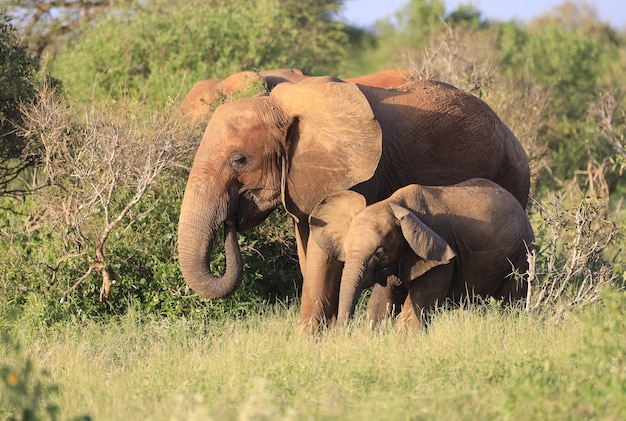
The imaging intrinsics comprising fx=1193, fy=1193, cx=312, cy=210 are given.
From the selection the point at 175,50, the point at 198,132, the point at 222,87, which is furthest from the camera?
the point at 175,50

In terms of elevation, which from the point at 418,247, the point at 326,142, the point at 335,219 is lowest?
the point at 418,247

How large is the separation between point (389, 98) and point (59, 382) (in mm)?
3007

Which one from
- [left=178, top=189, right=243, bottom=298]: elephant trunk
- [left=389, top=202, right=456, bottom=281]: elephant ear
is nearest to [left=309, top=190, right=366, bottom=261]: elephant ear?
[left=389, top=202, right=456, bottom=281]: elephant ear

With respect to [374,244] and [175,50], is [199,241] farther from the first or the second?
[175,50]

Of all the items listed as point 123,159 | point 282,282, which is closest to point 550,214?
point 282,282

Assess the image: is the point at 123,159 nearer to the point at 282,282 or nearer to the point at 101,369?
the point at 282,282

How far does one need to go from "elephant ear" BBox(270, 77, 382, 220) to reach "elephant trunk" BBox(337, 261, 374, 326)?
773 mm

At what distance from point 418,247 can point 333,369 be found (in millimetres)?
1202

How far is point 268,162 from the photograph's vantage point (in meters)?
7.68

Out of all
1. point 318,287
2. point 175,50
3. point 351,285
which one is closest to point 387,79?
point 175,50

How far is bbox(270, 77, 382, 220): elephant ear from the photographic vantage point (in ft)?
25.2

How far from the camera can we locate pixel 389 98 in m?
8.13

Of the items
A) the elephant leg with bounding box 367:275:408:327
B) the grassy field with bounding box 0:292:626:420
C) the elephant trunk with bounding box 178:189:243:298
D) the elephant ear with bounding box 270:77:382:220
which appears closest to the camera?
the grassy field with bounding box 0:292:626:420

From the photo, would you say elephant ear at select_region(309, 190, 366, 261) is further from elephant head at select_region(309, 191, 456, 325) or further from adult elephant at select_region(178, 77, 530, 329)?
adult elephant at select_region(178, 77, 530, 329)
